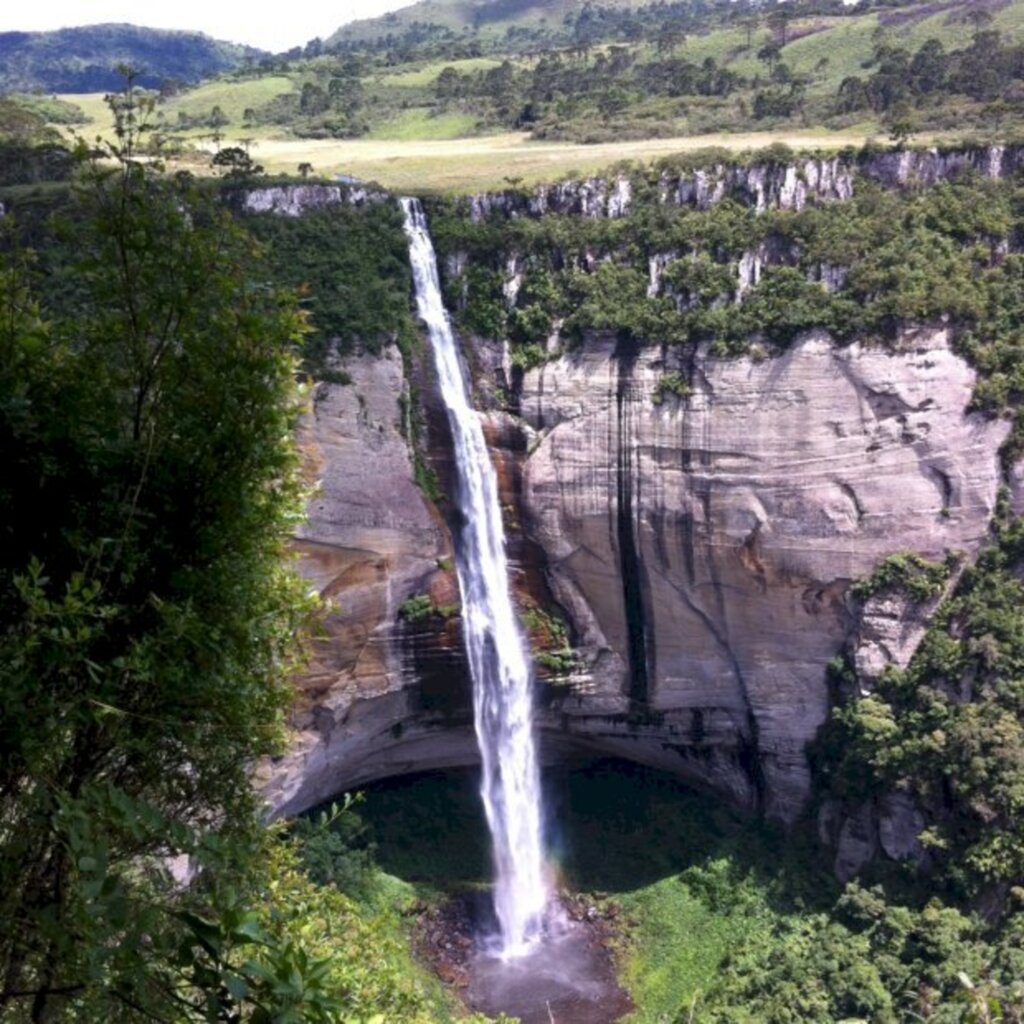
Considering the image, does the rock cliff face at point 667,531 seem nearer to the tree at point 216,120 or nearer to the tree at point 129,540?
the tree at point 129,540

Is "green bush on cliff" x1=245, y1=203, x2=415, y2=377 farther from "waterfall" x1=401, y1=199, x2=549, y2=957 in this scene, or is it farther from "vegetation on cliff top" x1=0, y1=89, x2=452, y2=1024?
"vegetation on cliff top" x1=0, y1=89, x2=452, y2=1024

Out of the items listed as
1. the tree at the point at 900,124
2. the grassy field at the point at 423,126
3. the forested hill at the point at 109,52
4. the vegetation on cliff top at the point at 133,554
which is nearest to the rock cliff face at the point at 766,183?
the tree at the point at 900,124

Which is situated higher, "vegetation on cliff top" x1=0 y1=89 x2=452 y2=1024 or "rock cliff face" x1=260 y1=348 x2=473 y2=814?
"vegetation on cliff top" x1=0 y1=89 x2=452 y2=1024

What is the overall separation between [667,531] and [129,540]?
55.0 feet

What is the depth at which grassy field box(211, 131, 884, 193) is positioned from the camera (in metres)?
23.0

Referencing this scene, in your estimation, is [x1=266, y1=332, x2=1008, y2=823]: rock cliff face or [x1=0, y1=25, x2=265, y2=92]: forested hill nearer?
[x1=266, y1=332, x2=1008, y2=823]: rock cliff face

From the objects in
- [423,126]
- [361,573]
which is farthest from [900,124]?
[423,126]

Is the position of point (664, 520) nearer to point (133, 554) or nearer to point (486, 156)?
point (486, 156)

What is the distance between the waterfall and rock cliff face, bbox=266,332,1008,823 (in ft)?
1.46

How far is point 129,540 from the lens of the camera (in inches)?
137

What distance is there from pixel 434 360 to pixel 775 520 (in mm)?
6761

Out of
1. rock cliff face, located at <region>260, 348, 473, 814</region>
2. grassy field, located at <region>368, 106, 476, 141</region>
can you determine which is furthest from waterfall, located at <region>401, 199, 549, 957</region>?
grassy field, located at <region>368, 106, 476, 141</region>

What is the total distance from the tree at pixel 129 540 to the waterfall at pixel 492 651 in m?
16.0

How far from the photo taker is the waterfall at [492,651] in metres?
19.8
